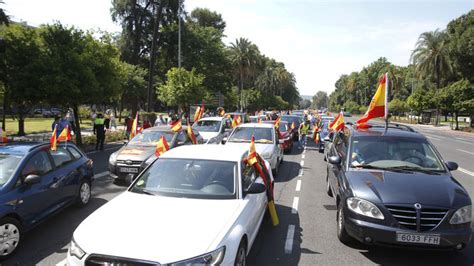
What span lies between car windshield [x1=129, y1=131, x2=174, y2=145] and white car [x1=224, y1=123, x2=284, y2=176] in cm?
190

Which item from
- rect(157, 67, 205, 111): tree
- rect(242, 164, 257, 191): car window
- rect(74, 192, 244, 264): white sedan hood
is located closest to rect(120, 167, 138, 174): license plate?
rect(242, 164, 257, 191): car window

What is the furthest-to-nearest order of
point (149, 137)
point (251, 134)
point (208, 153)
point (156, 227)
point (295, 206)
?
point (251, 134) < point (149, 137) < point (295, 206) < point (208, 153) < point (156, 227)

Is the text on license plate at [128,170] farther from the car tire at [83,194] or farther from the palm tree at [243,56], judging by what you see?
the palm tree at [243,56]

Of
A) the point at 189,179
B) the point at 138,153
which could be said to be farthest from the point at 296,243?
the point at 138,153

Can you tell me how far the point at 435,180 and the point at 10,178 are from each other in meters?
6.24

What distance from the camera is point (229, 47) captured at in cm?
5672

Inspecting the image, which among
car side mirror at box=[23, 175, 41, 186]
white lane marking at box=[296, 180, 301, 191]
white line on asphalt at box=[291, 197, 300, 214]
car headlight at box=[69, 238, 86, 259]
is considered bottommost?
white lane marking at box=[296, 180, 301, 191]

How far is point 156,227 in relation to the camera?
3.78 metres

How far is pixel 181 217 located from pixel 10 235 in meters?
2.74

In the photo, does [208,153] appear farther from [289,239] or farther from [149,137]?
[149,137]

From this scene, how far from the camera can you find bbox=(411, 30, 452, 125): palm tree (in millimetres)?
51531

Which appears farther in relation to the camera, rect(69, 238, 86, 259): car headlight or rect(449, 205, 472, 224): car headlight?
rect(449, 205, 472, 224): car headlight

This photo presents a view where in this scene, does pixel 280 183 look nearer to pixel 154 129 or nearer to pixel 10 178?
pixel 154 129

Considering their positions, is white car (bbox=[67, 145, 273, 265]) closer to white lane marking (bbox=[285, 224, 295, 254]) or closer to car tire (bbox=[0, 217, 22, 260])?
Answer: white lane marking (bbox=[285, 224, 295, 254])
